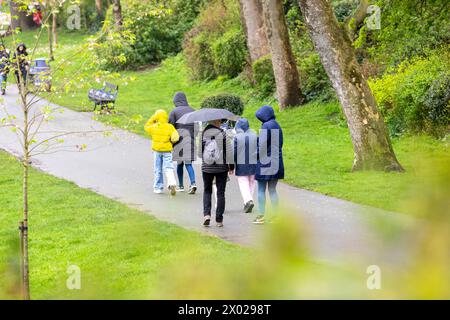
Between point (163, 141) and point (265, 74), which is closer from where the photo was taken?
point (163, 141)

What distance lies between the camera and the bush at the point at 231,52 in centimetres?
2914

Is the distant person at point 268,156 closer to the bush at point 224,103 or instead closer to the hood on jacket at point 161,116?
the hood on jacket at point 161,116

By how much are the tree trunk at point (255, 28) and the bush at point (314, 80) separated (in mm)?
2112

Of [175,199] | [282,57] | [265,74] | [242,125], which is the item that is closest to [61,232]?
[175,199]

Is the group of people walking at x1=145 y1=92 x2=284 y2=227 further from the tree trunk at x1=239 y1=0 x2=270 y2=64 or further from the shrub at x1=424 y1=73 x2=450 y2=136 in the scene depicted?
the tree trunk at x1=239 y1=0 x2=270 y2=64

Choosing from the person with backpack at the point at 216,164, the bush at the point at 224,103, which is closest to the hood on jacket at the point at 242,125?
the person with backpack at the point at 216,164

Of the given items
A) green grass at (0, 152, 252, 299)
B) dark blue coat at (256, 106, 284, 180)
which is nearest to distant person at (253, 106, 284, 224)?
dark blue coat at (256, 106, 284, 180)

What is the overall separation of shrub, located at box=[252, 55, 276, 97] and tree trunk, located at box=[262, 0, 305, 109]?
2.10m

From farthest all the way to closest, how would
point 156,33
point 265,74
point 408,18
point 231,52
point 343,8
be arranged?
point 156,33
point 231,52
point 343,8
point 265,74
point 408,18

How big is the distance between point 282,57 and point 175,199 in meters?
10.1

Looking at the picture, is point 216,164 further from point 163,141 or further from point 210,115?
point 163,141

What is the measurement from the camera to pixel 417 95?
1906 centimetres

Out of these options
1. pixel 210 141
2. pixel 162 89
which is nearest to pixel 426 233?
A: pixel 210 141

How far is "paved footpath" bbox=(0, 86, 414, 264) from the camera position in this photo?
7.90 feet
